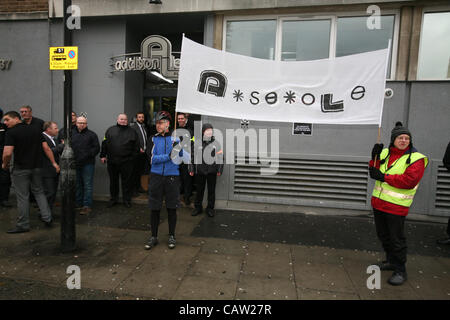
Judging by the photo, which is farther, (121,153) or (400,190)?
(121,153)

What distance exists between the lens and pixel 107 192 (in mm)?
7617

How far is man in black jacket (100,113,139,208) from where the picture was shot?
6.66m

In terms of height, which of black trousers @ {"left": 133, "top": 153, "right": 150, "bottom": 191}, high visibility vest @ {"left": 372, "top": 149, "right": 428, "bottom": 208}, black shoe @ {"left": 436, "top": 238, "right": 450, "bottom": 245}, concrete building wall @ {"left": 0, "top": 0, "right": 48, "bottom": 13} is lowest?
black shoe @ {"left": 436, "top": 238, "right": 450, "bottom": 245}

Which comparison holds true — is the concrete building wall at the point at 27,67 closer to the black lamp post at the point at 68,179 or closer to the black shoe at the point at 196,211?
the black lamp post at the point at 68,179

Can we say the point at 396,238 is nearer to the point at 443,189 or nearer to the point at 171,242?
the point at 171,242

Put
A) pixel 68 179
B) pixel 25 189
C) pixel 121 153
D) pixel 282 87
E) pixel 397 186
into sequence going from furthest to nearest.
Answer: pixel 121 153
pixel 25 189
pixel 68 179
pixel 282 87
pixel 397 186

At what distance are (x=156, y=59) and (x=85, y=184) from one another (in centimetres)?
330

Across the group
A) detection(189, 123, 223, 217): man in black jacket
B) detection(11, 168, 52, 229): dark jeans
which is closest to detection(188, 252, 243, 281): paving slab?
detection(189, 123, 223, 217): man in black jacket

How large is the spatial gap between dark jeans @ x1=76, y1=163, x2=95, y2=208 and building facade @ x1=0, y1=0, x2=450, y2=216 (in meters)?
0.94

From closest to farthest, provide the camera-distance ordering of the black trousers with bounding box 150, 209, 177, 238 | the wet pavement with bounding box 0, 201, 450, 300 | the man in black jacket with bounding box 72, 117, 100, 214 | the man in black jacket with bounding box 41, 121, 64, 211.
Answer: the wet pavement with bounding box 0, 201, 450, 300 < the black trousers with bounding box 150, 209, 177, 238 < the man in black jacket with bounding box 41, 121, 64, 211 < the man in black jacket with bounding box 72, 117, 100, 214

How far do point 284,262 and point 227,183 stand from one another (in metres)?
2.95

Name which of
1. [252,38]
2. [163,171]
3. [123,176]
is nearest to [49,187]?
[123,176]

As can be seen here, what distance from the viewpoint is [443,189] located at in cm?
613

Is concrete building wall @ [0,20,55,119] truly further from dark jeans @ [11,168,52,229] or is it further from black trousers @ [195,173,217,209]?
black trousers @ [195,173,217,209]
